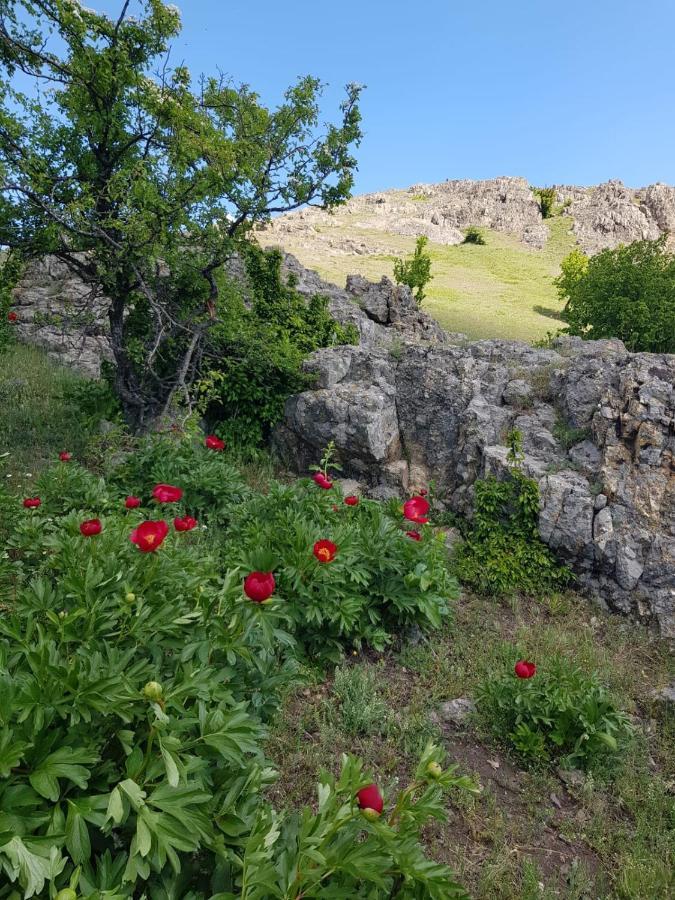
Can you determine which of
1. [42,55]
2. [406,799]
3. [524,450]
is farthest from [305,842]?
[42,55]

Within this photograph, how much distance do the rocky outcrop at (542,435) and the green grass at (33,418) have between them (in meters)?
3.21

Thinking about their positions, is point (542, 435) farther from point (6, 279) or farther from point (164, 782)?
point (6, 279)

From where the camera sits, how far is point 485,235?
57969mm

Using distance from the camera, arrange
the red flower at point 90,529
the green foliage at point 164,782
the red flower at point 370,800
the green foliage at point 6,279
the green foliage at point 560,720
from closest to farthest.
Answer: the green foliage at point 164,782 < the red flower at point 370,800 < the red flower at point 90,529 < the green foliage at point 560,720 < the green foliage at point 6,279

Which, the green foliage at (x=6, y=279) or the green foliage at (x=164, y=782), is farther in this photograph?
the green foliage at (x=6, y=279)

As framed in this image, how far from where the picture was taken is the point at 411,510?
421cm

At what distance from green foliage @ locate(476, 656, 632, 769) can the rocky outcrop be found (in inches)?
83.3

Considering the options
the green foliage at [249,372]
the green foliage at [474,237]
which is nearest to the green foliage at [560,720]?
the green foliage at [249,372]

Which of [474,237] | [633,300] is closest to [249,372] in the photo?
[633,300]

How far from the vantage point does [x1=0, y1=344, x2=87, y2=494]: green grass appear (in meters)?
6.50

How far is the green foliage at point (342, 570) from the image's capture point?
386 cm

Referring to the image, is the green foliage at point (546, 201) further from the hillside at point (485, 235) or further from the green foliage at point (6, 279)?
the green foliage at point (6, 279)

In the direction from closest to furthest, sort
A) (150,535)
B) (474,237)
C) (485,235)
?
(150,535), (474,237), (485,235)

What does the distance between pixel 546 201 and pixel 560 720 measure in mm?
74222
